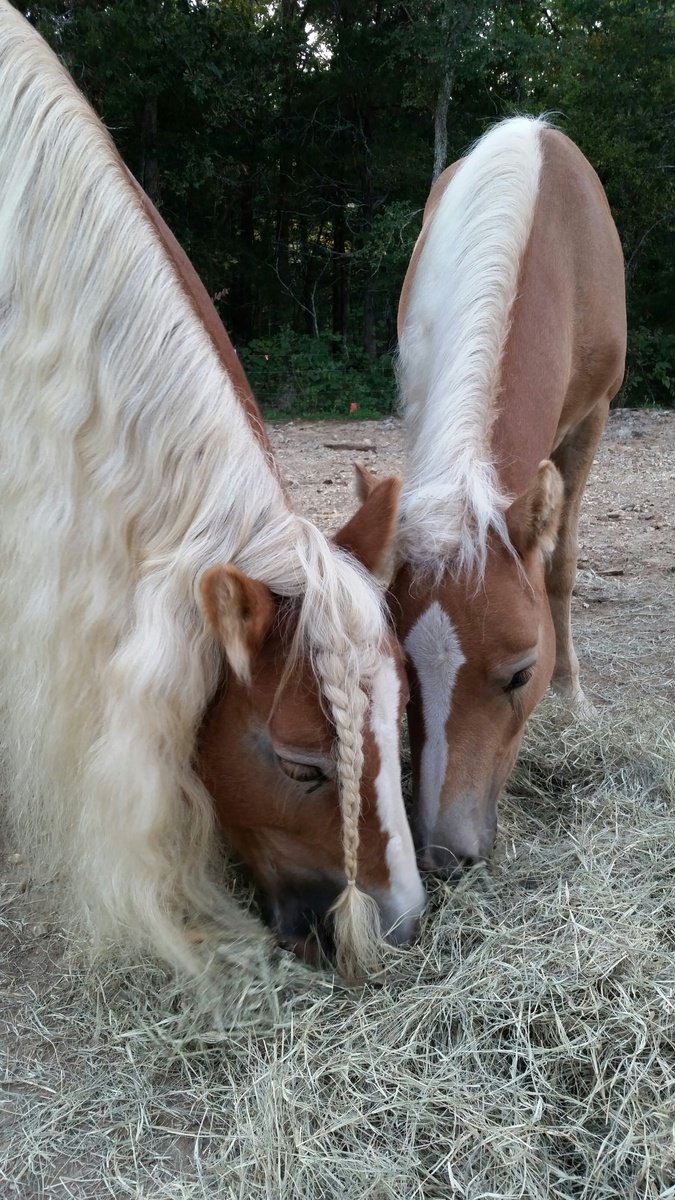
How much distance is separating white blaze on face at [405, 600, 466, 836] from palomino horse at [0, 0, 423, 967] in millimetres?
244

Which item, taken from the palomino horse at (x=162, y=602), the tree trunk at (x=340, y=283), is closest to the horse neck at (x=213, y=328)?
the palomino horse at (x=162, y=602)

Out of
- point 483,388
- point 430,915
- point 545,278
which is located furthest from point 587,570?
point 430,915

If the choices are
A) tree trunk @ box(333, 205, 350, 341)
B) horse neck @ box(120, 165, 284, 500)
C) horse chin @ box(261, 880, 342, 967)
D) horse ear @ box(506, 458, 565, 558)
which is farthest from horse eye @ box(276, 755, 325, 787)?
tree trunk @ box(333, 205, 350, 341)

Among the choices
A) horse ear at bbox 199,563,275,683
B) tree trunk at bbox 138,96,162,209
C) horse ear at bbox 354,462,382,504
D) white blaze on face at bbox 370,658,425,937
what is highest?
tree trunk at bbox 138,96,162,209

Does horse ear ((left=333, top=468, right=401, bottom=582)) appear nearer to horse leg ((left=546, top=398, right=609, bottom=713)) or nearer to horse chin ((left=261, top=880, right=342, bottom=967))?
horse chin ((left=261, top=880, right=342, bottom=967))

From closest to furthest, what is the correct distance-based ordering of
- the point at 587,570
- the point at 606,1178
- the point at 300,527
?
the point at 606,1178
the point at 300,527
the point at 587,570

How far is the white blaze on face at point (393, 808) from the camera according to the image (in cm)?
165

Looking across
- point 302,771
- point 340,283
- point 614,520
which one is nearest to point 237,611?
point 302,771

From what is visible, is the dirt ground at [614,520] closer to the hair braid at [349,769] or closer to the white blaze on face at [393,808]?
the white blaze on face at [393,808]

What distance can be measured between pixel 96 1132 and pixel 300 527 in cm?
120

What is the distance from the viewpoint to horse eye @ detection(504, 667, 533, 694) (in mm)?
2061

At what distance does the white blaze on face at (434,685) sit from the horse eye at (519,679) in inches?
6.3

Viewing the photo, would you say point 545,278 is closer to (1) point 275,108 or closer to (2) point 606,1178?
(2) point 606,1178

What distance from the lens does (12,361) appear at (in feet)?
5.84
